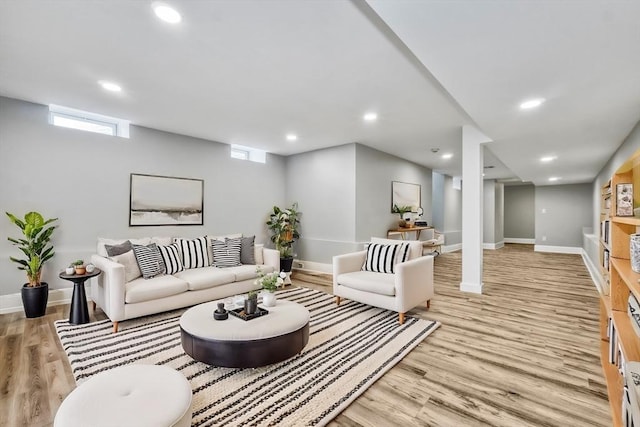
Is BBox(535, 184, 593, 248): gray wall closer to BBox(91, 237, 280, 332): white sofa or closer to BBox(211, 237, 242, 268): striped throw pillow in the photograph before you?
BBox(91, 237, 280, 332): white sofa

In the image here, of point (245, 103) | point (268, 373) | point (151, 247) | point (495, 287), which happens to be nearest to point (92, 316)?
point (151, 247)

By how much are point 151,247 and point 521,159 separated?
6578mm

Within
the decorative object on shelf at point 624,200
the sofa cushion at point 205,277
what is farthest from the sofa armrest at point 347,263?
the decorative object on shelf at point 624,200

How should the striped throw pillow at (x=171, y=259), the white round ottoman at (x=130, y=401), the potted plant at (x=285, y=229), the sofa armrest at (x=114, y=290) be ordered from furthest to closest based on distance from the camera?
the potted plant at (x=285, y=229) < the striped throw pillow at (x=171, y=259) < the sofa armrest at (x=114, y=290) < the white round ottoman at (x=130, y=401)

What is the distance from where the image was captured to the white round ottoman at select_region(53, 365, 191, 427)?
1240 mm

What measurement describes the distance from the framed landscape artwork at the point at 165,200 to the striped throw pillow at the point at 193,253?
34.1 inches

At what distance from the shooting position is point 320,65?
8.59ft

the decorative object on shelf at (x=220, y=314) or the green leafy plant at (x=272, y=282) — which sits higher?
the green leafy plant at (x=272, y=282)

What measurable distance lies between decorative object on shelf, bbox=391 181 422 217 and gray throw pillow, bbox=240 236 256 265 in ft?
11.3

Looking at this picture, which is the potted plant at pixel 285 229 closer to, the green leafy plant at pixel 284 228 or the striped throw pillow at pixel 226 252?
the green leafy plant at pixel 284 228

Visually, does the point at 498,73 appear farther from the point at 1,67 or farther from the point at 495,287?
the point at 1,67

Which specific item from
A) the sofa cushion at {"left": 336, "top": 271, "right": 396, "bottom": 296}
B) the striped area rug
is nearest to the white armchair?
the sofa cushion at {"left": 336, "top": 271, "right": 396, "bottom": 296}

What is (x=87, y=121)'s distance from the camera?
13.8 ft

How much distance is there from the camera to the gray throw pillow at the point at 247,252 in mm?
4520
